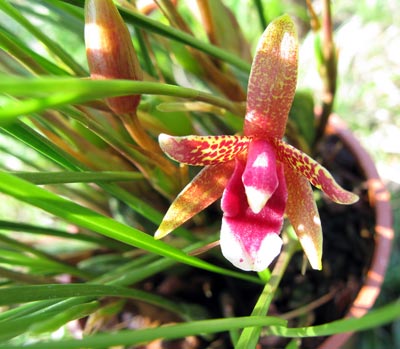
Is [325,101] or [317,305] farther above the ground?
[325,101]

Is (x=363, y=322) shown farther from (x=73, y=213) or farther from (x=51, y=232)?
(x=51, y=232)

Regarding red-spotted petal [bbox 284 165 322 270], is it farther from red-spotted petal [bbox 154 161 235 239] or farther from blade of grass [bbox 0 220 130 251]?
blade of grass [bbox 0 220 130 251]

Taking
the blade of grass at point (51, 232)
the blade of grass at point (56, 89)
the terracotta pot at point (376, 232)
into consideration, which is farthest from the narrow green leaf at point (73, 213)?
the terracotta pot at point (376, 232)

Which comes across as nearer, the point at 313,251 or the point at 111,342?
the point at 111,342

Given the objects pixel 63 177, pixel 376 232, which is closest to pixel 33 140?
pixel 63 177

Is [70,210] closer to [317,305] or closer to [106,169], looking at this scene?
[106,169]

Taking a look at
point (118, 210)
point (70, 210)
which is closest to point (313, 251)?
point (70, 210)
